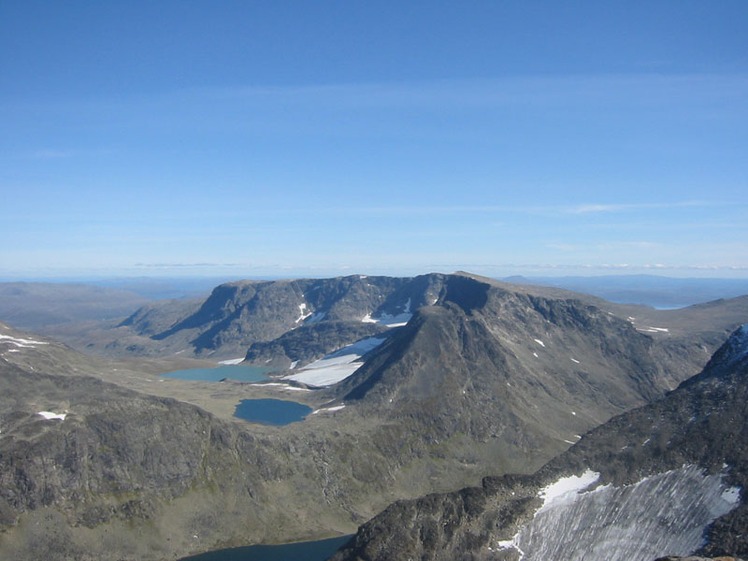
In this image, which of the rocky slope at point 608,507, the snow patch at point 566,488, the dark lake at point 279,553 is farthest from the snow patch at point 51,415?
the snow patch at point 566,488

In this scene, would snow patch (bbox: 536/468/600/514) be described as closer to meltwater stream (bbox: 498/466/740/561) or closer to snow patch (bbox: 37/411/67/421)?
meltwater stream (bbox: 498/466/740/561)

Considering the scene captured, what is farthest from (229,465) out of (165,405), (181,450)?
(165,405)

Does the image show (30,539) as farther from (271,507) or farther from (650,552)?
(650,552)

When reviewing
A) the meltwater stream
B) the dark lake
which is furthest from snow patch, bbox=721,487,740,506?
the dark lake

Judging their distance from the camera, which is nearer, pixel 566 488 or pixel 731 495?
pixel 731 495

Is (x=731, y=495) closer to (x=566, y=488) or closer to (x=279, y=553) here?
(x=566, y=488)

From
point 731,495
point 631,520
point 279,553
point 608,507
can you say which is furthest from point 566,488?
point 279,553

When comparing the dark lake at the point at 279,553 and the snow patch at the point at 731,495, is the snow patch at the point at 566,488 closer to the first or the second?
the snow patch at the point at 731,495
